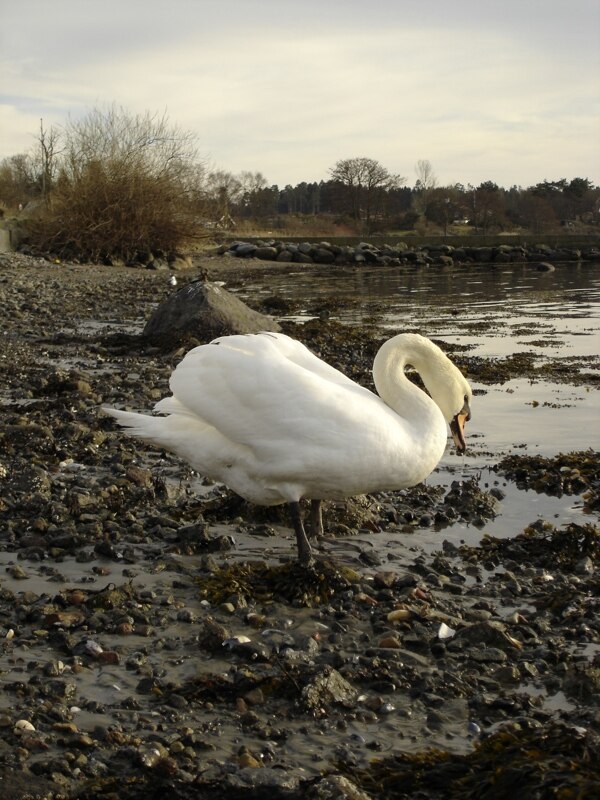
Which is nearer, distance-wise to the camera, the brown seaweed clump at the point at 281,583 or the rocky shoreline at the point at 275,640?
the rocky shoreline at the point at 275,640

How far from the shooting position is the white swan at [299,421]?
5340 mm

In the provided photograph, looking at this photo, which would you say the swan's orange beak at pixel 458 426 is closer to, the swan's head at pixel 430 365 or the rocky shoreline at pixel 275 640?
the swan's head at pixel 430 365

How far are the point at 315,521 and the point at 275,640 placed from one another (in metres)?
1.69

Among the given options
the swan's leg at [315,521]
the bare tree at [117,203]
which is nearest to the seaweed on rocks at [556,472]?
the swan's leg at [315,521]

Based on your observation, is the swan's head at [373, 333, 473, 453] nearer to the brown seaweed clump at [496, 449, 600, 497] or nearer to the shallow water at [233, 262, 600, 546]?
the shallow water at [233, 262, 600, 546]

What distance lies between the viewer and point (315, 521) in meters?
6.23

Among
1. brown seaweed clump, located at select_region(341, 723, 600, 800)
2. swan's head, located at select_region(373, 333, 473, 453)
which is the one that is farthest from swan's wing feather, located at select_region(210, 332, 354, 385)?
brown seaweed clump, located at select_region(341, 723, 600, 800)

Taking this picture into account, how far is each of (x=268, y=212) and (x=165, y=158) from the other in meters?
63.7

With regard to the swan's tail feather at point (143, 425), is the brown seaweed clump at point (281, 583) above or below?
below

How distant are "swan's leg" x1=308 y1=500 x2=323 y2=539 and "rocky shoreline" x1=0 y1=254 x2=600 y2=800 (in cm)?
14

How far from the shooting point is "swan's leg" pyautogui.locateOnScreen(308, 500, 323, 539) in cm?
620

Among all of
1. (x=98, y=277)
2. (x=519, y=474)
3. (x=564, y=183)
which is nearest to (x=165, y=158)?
(x=98, y=277)

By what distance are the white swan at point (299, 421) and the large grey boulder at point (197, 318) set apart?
775cm

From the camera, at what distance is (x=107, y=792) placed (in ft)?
10.6
